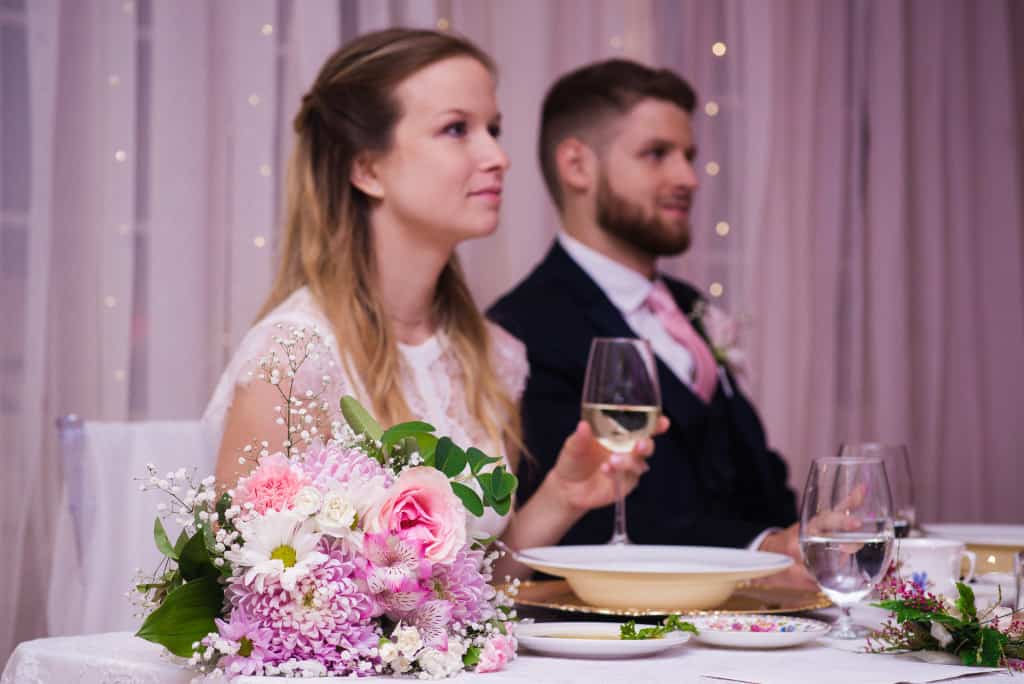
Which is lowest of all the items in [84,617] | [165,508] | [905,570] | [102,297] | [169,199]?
[84,617]

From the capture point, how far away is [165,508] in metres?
1.16

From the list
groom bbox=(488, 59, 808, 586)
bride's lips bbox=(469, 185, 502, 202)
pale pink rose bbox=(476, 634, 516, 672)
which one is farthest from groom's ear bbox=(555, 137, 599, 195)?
pale pink rose bbox=(476, 634, 516, 672)

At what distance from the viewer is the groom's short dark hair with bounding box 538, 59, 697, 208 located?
3172 mm

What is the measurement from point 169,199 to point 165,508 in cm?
165

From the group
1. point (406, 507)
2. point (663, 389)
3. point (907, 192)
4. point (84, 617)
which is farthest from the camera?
point (907, 192)

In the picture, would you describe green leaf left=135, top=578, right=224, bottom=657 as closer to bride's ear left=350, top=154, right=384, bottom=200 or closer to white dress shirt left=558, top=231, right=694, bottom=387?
bride's ear left=350, top=154, right=384, bottom=200

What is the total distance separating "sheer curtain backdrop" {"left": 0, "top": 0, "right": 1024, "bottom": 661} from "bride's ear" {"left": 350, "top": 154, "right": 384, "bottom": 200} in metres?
0.52

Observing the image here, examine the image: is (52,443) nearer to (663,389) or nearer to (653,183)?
(663,389)

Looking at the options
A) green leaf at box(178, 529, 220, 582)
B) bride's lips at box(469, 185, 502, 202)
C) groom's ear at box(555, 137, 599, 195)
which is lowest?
green leaf at box(178, 529, 220, 582)

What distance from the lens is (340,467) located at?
3.83ft

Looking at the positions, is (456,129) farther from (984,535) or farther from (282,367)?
(984,535)

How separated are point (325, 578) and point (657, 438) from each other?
1.76m

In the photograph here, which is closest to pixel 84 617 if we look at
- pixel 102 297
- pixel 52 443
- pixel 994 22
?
pixel 52 443

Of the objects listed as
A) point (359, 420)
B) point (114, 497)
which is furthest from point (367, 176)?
point (359, 420)
